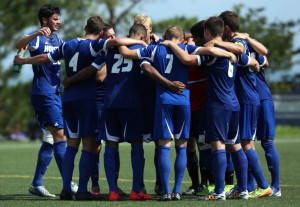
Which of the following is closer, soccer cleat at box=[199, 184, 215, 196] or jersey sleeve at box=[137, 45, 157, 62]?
jersey sleeve at box=[137, 45, 157, 62]

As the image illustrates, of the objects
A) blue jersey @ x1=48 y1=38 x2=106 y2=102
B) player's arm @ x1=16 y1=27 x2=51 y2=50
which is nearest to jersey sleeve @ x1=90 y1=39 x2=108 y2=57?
blue jersey @ x1=48 y1=38 x2=106 y2=102

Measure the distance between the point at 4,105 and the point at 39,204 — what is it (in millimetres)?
38285

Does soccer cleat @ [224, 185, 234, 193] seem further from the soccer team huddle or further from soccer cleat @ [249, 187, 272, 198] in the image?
soccer cleat @ [249, 187, 272, 198]

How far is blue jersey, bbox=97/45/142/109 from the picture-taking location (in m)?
11.0

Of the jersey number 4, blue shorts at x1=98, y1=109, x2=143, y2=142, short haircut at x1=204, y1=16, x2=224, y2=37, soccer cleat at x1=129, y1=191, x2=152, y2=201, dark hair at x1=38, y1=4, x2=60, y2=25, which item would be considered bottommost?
soccer cleat at x1=129, y1=191, x2=152, y2=201

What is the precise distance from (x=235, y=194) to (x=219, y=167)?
0.66m

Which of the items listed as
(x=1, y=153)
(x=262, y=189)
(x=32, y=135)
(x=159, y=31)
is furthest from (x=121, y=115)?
(x=159, y=31)

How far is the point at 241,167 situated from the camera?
1105cm

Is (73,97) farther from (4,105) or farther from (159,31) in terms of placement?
(159,31)

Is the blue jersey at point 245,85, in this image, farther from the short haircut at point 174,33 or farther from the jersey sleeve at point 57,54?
the jersey sleeve at point 57,54

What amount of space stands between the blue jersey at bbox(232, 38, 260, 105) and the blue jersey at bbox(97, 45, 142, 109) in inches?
51.1

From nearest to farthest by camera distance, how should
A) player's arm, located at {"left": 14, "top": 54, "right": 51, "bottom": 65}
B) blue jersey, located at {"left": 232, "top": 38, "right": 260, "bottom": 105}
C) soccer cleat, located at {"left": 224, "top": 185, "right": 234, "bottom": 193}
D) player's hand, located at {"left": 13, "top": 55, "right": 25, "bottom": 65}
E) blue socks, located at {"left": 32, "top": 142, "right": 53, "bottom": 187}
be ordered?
blue jersey, located at {"left": 232, "top": 38, "right": 260, "bottom": 105} < player's arm, located at {"left": 14, "top": 54, "right": 51, "bottom": 65} < soccer cleat, located at {"left": 224, "top": 185, "right": 234, "bottom": 193} < player's hand, located at {"left": 13, "top": 55, "right": 25, "bottom": 65} < blue socks, located at {"left": 32, "top": 142, "right": 53, "bottom": 187}

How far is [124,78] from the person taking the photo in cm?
1105

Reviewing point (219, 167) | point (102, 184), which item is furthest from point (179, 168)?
point (102, 184)
